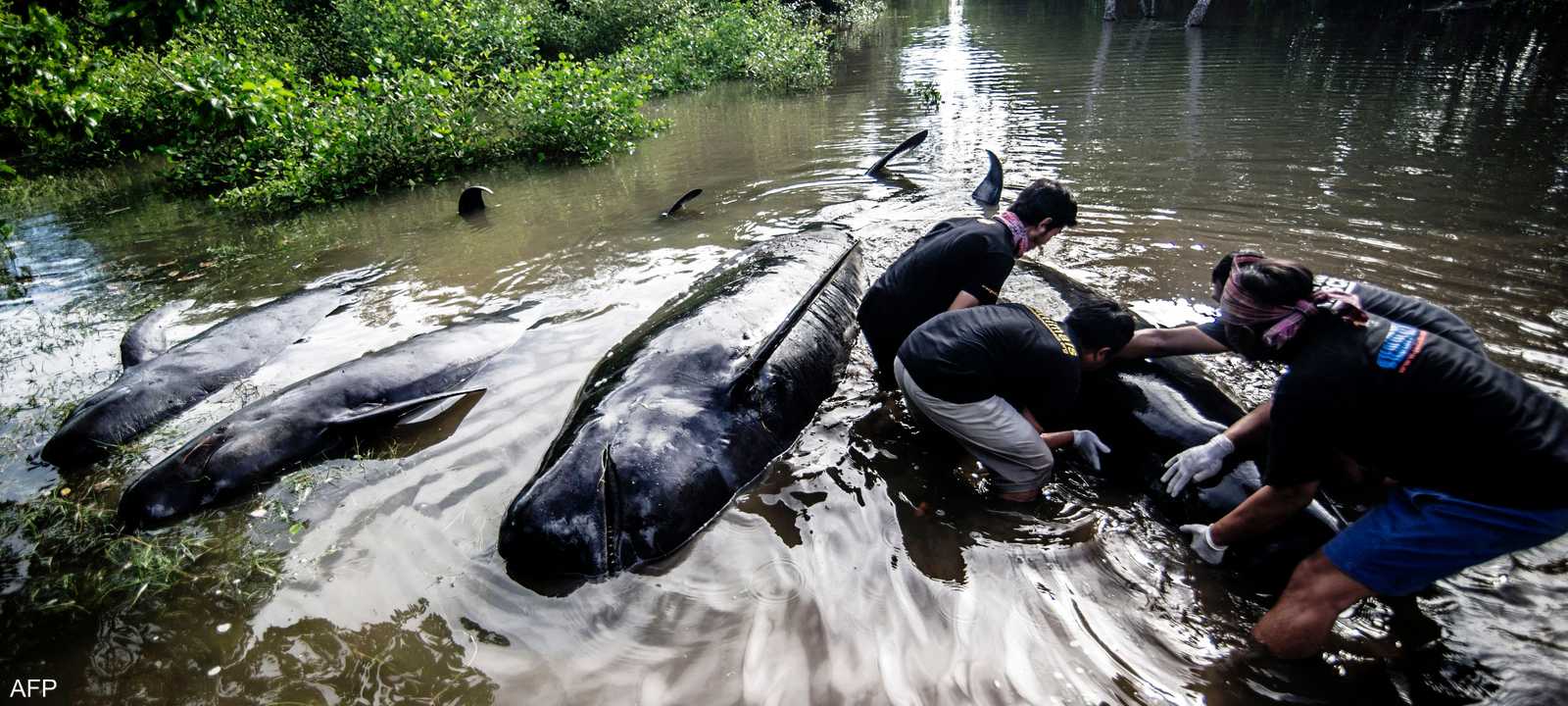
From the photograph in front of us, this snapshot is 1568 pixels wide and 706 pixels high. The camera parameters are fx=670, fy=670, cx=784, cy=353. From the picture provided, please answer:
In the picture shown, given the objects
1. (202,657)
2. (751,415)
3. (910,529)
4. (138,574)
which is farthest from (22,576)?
(910,529)

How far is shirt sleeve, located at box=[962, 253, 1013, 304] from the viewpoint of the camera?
426cm

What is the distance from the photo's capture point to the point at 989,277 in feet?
14.1

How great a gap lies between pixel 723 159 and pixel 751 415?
314 inches

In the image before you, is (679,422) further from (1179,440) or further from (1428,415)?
(1428,415)

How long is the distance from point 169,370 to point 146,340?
104cm

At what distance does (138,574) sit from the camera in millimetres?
3242

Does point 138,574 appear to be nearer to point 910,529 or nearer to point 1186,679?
point 910,529

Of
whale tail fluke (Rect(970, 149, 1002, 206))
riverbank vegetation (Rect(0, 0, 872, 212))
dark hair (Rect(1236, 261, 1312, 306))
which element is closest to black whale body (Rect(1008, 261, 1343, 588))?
dark hair (Rect(1236, 261, 1312, 306))

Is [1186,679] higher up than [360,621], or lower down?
lower down

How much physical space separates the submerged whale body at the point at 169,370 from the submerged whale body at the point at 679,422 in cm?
301

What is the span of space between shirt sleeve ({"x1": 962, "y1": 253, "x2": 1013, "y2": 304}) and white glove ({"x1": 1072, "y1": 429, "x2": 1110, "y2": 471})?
100 centimetres

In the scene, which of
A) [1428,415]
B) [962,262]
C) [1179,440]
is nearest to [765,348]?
[962,262]

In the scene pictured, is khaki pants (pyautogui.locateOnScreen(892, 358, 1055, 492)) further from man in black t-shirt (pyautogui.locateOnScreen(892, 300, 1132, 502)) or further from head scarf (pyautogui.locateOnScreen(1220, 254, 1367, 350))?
head scarf (pyautogui.locateOnScreen(1220, 254, 1367, 350))

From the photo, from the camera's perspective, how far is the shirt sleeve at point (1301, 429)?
252cm
